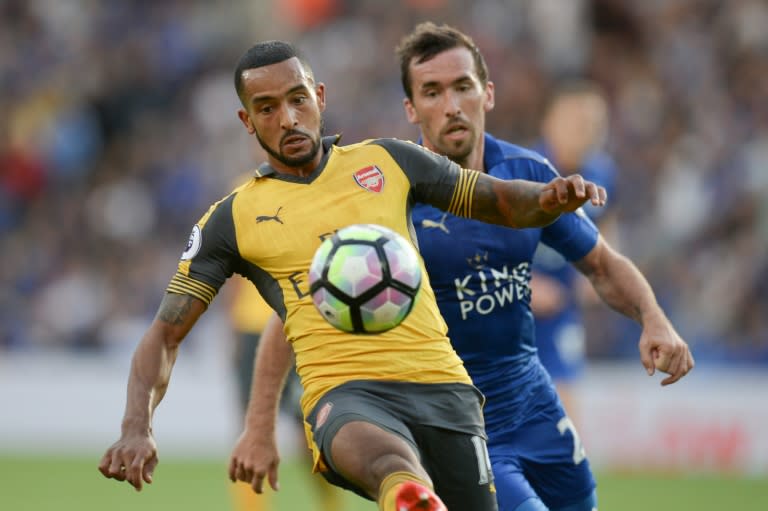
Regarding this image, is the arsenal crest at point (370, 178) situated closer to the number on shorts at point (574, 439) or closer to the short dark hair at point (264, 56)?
the short dark hair at point (264, 56)

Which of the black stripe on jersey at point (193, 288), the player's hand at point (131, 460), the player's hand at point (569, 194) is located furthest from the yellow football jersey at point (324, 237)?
the player's hand at point (131, 460)

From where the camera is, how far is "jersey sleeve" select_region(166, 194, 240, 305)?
5.04 m

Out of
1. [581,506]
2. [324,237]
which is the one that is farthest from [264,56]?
[581,506]

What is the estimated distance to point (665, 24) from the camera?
53.4ft

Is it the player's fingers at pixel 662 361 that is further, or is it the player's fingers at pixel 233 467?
the player's fingers at pixel 233 467

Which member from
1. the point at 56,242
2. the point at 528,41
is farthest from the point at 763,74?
the point at 56,242

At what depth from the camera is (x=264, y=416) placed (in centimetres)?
563

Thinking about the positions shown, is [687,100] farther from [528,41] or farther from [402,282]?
[402,282]

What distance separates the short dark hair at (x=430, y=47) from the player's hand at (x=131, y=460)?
6.73 ft

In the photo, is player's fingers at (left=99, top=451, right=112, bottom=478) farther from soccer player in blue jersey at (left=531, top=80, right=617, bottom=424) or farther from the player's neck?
soccer player in blue jersey at (left=531, top=80, right=617, bottom=424)

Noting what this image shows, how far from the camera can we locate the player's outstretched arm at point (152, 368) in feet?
16.1

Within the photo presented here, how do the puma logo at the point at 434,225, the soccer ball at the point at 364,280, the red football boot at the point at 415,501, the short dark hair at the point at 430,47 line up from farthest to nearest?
the short dark hair at the point at 430,47, the puma logo at the point at 434,225, the soccer ball at the point at 364,280, the red football boot at the point at 415,501

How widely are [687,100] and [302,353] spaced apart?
1108 centimetres

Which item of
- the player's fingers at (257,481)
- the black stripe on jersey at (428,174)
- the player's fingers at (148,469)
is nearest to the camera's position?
the player's fingers at (148,469)
